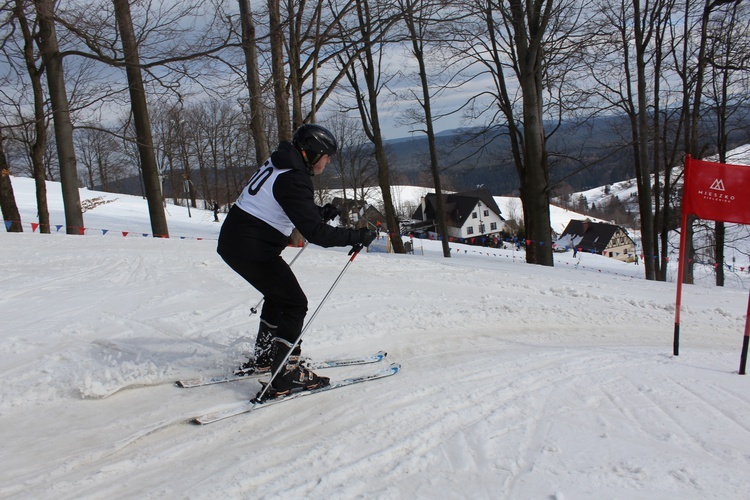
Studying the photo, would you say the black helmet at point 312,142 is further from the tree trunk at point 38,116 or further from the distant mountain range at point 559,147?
the distant mountain range at point 559,147

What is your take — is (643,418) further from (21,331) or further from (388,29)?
(388,29)

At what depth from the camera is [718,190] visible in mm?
5176

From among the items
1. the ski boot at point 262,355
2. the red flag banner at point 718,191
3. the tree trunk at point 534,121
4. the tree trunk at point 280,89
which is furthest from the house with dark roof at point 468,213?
the ski boot at point 262,355

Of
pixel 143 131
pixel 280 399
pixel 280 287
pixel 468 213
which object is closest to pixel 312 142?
pixel 280 287

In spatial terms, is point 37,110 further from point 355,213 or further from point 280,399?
point 280,399

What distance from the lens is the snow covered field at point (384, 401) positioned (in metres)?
2.83

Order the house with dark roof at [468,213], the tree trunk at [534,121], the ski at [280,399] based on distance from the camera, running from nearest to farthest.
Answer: the ski at [280,399], the tree trunk at [534,121], the house with dark roof at [468,213]

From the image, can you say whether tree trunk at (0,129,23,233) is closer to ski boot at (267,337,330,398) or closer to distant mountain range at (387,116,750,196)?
distant mountain range at (387,116,750,196)

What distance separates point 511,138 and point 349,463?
21.3m

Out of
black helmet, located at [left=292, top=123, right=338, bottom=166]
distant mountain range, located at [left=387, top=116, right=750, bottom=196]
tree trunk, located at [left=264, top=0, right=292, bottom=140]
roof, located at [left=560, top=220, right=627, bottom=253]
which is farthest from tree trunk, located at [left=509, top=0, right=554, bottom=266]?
roof, located at [left=560, top=220, right=627, bottom=253]

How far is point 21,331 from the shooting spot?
512 cm

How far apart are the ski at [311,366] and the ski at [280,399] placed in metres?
0.30

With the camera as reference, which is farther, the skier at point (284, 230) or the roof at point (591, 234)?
the roof at point (591, 234)

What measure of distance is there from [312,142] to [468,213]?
231ft
